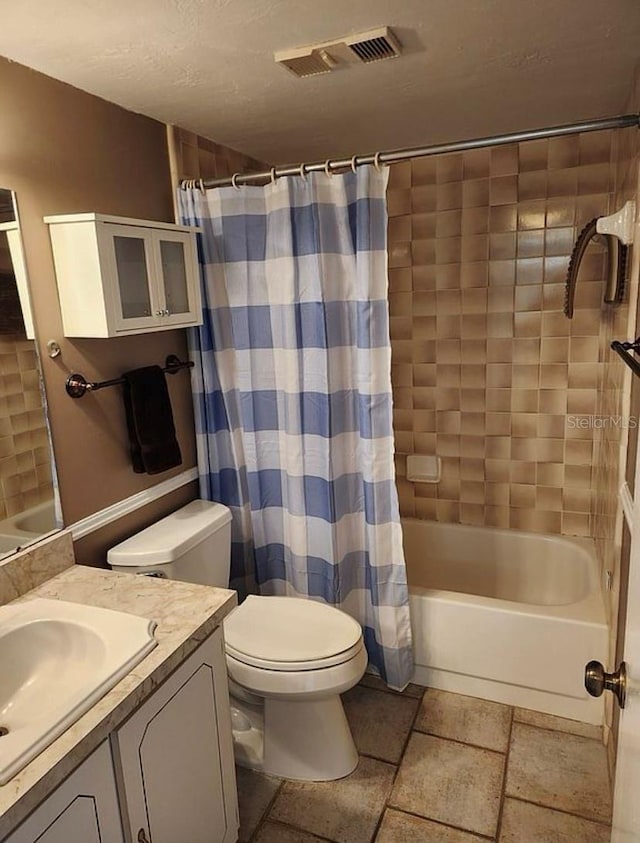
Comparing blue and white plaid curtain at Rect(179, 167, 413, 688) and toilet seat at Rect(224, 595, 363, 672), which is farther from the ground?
blue and white plaid curtain at Rect(179, 167, 413, 688)

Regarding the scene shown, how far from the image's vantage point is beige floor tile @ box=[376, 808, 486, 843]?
169cm

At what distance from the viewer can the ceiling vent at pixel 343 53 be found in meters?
1.48

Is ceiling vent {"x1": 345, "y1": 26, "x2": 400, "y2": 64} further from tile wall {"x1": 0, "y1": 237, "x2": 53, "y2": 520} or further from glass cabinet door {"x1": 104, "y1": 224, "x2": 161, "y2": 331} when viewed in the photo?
tile wall {"x1": 0, "y1": 237, "x2": 53, "y2": 520}

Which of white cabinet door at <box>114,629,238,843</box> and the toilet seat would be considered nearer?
white cabinet door at <box>114,629,238,843</box>

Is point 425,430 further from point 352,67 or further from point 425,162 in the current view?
point 352,67

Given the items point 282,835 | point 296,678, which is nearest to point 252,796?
point 282,835

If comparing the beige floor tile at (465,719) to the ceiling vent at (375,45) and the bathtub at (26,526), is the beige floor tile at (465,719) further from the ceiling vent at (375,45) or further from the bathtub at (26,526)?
the ceiling vent at (375,45)

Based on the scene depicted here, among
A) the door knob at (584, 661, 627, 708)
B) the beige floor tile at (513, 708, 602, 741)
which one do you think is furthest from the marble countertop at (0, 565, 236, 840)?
the beige floor tile at (513, 708, 602, 741)

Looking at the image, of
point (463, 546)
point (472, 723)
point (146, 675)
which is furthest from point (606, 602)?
A: point (146, 675)

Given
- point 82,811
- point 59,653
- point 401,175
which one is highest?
point 401,175

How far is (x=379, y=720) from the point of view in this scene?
2.17 metres

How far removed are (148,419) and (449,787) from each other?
1571 millimetres

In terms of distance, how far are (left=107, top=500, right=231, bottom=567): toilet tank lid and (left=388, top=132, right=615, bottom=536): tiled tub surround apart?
1206 millimetres

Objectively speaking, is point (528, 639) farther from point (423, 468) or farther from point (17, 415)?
point (17, 415)
